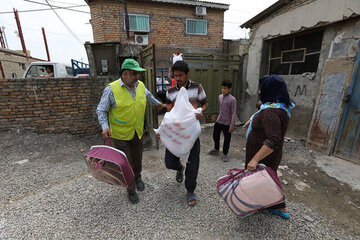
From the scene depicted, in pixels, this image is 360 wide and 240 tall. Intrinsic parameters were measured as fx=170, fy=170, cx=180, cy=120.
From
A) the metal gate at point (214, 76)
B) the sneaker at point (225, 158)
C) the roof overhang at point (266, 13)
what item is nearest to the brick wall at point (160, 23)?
the metal gate at point (214, 76)

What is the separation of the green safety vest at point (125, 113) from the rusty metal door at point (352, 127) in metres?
3.72

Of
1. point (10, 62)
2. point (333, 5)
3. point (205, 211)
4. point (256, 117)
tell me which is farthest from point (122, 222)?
point (10, 62)

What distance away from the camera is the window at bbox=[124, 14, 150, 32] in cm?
969

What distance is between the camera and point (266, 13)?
434 cm

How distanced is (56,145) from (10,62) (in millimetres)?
15019

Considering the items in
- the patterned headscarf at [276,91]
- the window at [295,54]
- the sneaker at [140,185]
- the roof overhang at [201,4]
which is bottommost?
the sneaker at [140,185]

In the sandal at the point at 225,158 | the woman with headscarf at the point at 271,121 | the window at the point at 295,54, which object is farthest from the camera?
the window at the point at 295,54

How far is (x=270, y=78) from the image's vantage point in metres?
1.51

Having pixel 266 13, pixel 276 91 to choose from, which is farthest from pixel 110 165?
pixel 266 13

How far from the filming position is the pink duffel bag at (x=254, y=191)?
1.38 meters

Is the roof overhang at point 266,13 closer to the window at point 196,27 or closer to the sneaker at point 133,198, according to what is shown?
the sneaker at point 133,198

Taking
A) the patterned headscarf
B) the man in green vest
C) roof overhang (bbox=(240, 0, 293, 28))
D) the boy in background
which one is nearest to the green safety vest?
the man in green vest

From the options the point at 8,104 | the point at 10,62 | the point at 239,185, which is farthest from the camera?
the point at 10,62

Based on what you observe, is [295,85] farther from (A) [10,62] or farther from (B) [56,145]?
(A) [10,62]
